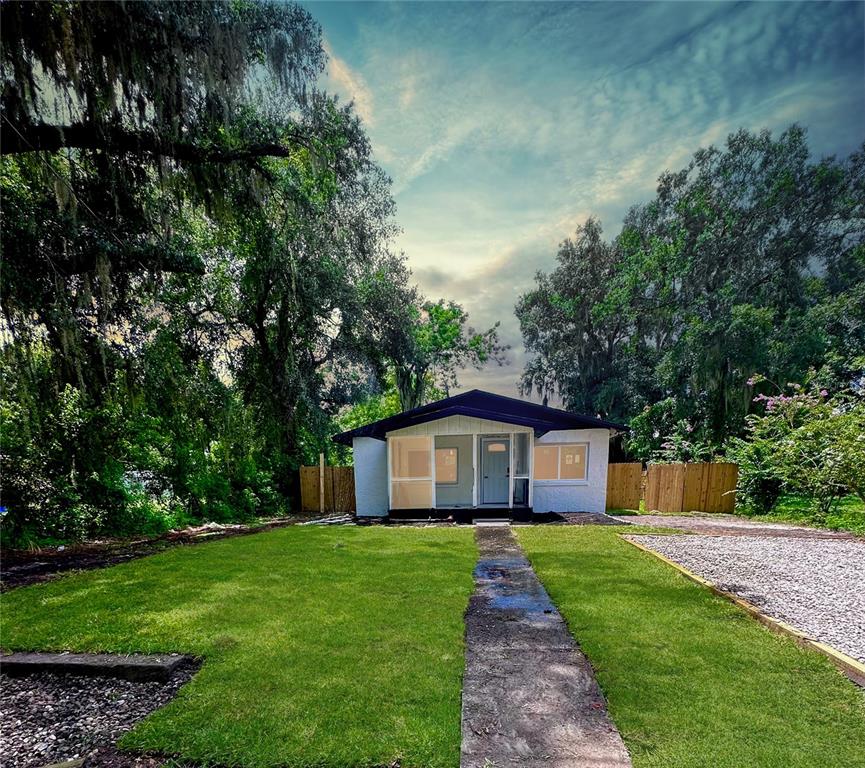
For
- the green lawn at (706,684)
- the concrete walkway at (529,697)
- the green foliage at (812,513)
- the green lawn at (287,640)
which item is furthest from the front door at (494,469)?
the concrete walkway at (529,697)

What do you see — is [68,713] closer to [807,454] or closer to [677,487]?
[807,454]

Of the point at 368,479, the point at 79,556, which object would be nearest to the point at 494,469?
the point at 368,479

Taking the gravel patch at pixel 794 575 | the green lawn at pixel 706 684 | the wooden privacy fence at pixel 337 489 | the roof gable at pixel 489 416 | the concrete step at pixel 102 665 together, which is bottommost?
the wooden privacy fence at pixel 337 489

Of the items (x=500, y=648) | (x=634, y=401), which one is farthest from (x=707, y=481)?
(x=500, y=648)

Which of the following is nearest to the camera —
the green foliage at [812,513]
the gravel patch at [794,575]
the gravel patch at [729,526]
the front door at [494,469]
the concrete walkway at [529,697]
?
the concrete walkway at [529,697]

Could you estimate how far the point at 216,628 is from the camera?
3.46m

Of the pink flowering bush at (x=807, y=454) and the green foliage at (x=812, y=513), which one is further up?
the pink flowering bush at (x=807, y=454)

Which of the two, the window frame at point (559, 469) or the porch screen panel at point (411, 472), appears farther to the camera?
the window frame at point (559, 469)

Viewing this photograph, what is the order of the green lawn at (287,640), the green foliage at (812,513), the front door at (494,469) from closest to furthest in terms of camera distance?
the green lawn at (287,640) < the green foliage at (812,513) < the front door at (494,469)

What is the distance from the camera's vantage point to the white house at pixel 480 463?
10.4 metres

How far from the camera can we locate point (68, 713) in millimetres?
2529

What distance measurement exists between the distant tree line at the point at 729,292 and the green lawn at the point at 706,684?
39.6ft

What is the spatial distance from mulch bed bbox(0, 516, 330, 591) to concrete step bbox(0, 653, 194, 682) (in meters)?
2.78

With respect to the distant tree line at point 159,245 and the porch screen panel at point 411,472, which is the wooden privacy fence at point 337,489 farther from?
the porch screen panel at point 411,472
